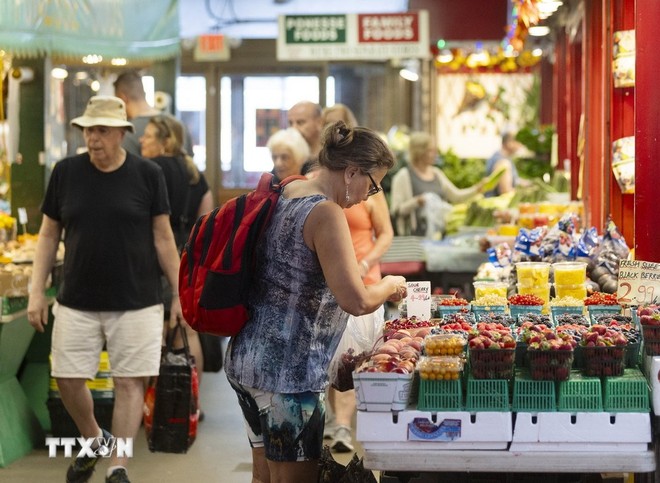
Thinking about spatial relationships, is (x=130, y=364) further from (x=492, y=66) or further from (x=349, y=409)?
(x=492, y=66)

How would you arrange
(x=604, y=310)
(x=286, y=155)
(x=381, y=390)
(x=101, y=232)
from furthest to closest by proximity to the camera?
(x=286, y=155) → (x=101, y=232) → (x=604, y=310) → (x=381, y=390)

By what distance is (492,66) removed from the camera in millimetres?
16438

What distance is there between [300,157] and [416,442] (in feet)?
12.0

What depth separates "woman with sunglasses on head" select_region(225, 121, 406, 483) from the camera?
387 cm

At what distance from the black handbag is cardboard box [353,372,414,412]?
9.19 feet

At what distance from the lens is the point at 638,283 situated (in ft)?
15.4

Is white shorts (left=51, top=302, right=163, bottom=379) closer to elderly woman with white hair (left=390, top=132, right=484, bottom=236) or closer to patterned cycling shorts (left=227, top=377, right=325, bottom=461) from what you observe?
patterned cycling shorts (left=227, top=377, right=325, bottom=461)

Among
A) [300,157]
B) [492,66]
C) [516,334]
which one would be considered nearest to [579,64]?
[300,157]

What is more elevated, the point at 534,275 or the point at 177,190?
the point at 177,190

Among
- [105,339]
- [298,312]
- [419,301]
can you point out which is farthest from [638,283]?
Answer: [105,339]

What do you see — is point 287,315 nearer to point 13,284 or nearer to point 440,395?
point 440,395

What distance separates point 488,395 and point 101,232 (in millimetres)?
2536

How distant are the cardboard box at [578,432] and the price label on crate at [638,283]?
916 millimetres

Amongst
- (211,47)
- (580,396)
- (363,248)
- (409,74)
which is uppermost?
(211,47)
